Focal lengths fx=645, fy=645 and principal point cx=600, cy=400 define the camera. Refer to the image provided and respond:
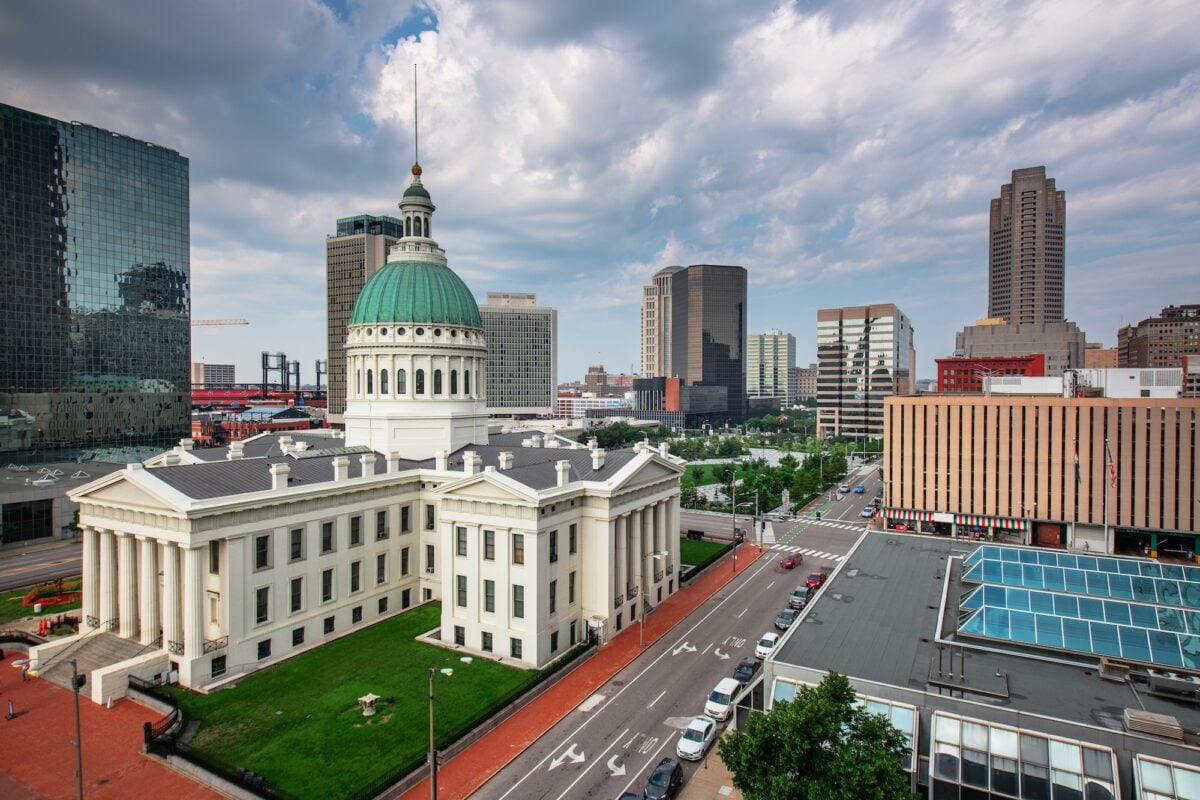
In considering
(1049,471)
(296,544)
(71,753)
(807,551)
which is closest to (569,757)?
(296,544)

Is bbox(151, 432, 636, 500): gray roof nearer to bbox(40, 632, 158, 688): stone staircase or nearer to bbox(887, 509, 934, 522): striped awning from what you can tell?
bbox(40, 632, 158, 688): stone staircase

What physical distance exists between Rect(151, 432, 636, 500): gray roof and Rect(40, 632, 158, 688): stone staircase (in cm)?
1245

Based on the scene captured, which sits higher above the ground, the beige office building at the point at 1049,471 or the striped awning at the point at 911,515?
the beige office building at the point at 1049,471

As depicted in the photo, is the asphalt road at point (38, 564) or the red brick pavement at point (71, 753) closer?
the red brick pavement at point (71, 753)

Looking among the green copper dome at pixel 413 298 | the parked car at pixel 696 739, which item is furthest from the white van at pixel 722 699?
the green copper dome at pixel 413 298

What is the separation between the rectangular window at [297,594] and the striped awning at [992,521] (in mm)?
78664

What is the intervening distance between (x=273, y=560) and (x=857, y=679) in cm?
3942

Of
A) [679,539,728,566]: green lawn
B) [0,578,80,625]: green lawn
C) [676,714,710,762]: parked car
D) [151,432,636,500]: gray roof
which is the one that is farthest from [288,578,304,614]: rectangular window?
[679,539,728,566]: green lawn

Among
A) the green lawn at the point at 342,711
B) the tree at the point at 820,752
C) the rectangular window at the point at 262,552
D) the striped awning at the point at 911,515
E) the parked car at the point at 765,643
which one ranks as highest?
the rectangular window at the point at 262,552

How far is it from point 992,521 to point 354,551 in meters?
77.0

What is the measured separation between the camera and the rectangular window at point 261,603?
45531 millimetres

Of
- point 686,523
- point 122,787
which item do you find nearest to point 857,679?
point 122,787

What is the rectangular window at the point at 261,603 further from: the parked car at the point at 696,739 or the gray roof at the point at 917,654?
the gray roof at the point at 917,654

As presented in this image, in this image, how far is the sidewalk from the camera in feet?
108
